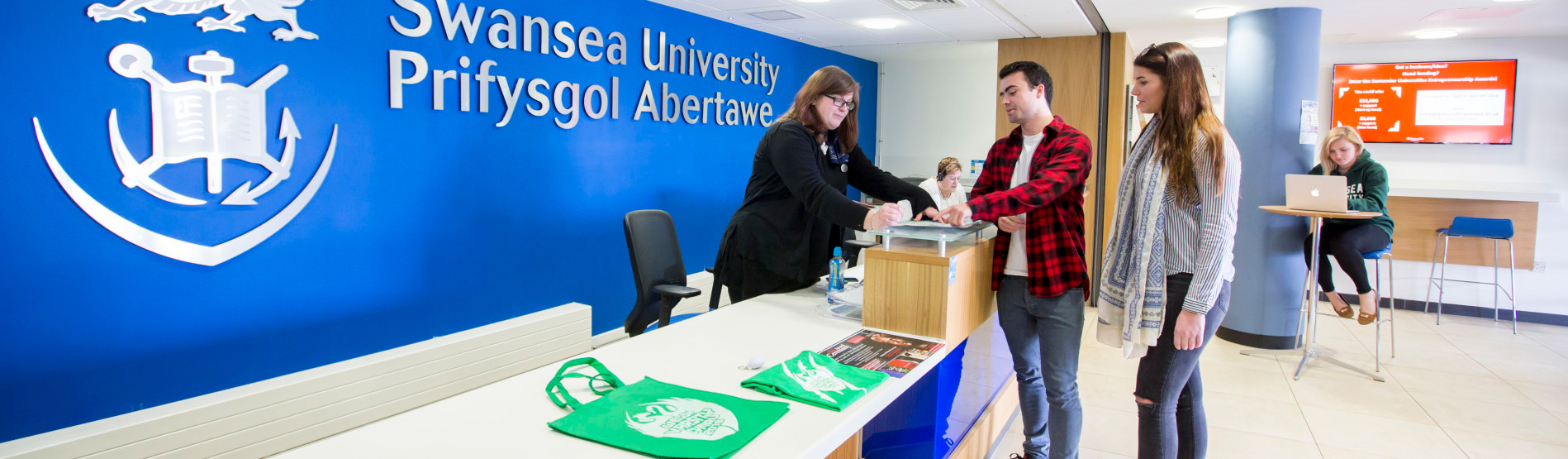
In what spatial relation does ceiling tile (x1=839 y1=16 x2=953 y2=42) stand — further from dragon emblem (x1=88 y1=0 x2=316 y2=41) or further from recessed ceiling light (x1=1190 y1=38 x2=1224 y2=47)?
dragon emblem (x1=88 y1=0 x2=316 y2=41)

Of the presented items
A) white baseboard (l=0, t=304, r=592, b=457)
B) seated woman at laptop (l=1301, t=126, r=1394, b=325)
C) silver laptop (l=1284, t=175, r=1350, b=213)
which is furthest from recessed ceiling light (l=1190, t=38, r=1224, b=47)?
white baseboard (l=0, t=304, r=592, b=457)

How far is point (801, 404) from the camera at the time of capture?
62.2 inches

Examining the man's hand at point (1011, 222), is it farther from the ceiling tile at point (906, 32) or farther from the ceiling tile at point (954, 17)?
the ceiling tile at point (906, 32)

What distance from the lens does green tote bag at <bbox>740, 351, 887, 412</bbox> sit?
159 cm

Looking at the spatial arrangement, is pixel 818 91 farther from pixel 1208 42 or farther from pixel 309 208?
pixel 1208 42

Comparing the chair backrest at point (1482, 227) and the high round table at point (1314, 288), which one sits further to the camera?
the chair backrest at point (1482, 227)

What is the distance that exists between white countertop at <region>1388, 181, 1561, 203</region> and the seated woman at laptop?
195cm

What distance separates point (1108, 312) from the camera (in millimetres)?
2182

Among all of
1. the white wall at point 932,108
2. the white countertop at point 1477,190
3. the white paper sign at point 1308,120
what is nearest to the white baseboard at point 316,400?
the white paper sign at point 1308,120

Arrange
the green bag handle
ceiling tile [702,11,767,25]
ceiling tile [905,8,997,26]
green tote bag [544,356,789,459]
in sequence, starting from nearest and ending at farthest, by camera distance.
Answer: green tote bag [544,356,789,459] → the green bag handle → ceiling tile [905,8,997,26] → ceiling tile [702,11,767,25]

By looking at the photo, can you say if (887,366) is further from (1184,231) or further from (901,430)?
(1184,231)

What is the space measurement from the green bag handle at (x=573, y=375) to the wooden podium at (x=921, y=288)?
0.83 metres

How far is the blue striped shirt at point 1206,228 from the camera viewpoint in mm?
1903

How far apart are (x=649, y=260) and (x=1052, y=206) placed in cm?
184
